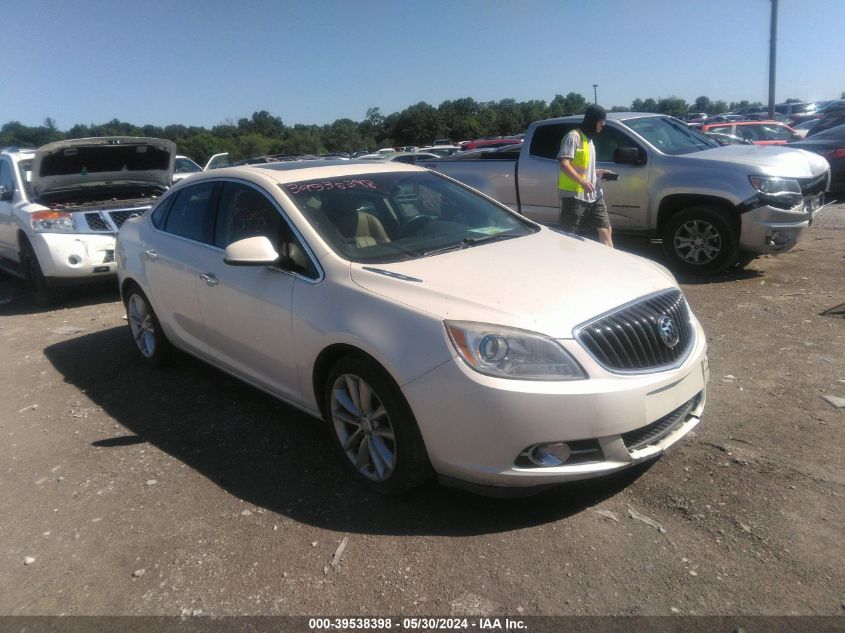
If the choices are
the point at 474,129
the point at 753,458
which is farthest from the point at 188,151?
the point at 753,458

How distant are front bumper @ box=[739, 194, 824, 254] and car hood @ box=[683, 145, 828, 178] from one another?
0.39m

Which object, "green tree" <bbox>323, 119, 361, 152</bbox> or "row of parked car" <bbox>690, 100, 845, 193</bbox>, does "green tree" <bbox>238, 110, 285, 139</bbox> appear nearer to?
"green tree" <bbox>323, 119, 361, 152</bbox>

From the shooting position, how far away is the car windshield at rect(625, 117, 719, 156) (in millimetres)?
7863

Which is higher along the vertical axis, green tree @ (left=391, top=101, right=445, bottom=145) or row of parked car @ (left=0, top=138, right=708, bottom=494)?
green tree @ (left=391, top=101, right=445, bottom=145)

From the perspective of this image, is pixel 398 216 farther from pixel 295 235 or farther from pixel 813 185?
pixel 813 185

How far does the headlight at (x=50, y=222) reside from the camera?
7.86m

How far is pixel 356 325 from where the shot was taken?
3264 mm

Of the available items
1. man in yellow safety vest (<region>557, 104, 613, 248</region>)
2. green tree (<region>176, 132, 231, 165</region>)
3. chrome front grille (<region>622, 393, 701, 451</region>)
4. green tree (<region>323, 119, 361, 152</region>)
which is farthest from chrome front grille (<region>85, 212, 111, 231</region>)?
green tree (<region>323, 119, 361, 152</region>)

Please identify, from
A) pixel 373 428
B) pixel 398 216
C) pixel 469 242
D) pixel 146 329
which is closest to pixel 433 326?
pixel 373 428

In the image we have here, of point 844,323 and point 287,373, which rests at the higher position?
point 287,373

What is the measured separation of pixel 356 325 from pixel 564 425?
108 centimetres

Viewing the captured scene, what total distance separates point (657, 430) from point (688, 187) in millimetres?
4899

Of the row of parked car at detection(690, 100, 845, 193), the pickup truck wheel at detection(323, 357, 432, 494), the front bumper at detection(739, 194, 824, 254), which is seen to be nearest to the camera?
the pickup truck wheel at detection(323, 357, 432, 494)

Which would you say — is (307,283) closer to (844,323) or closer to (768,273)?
(844,323)
